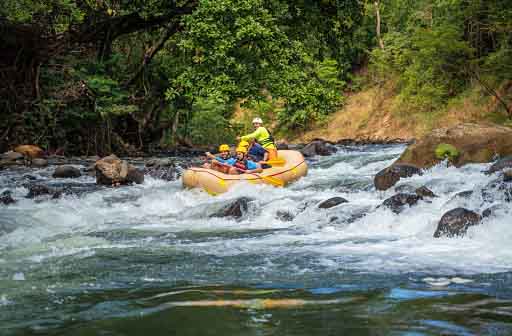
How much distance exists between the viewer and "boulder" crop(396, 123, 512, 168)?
40.4ft

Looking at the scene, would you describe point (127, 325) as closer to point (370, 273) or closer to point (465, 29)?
point (370, 273)

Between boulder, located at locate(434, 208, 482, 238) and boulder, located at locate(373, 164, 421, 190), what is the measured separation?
12.4 ft

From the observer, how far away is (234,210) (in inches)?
375

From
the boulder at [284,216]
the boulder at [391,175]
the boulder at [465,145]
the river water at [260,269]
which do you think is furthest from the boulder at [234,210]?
the boulder at [465,145]

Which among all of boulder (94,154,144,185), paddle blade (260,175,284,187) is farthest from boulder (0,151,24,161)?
paddle blade (260,175,284,187)

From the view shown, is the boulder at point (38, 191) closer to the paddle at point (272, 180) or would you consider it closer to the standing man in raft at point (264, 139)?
the paddle at point (272, 180)

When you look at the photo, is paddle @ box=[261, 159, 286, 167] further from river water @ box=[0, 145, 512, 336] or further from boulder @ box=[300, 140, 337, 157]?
boulder @ box=[300, 140, 337, 157]

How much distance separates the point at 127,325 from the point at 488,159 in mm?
9729

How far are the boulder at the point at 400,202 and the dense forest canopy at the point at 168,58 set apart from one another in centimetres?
879

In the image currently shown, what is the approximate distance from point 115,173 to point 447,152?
6413mm

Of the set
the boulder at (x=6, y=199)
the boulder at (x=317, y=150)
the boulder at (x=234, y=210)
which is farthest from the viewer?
the boulder at (x=317, y=150)

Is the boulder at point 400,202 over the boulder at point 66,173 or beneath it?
beneath

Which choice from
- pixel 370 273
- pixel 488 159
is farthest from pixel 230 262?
pixel 488 159

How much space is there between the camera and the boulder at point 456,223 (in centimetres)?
701
